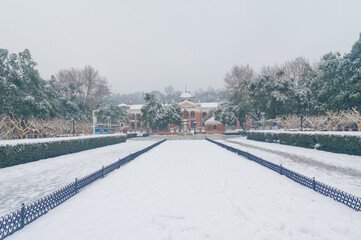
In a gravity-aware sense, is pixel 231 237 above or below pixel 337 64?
below

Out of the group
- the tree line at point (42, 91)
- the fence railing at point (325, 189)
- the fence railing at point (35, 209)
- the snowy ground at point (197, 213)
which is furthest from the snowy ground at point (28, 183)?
the tree line at point (42, 91)

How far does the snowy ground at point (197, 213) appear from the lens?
453 centimetres

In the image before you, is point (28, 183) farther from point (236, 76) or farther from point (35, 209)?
point (236, 76)

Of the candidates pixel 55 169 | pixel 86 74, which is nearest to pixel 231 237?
pixel 55 169

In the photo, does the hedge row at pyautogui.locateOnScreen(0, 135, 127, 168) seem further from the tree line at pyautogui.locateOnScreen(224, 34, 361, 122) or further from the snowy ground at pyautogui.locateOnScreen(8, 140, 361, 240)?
the tree line at pyautogui.locateOnScreen(224, 34, 361, 122)

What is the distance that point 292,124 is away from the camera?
1297 inches

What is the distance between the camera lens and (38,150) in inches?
588

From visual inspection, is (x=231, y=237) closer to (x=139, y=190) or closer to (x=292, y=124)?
(x=139, y=190)

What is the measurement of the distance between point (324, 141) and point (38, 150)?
2353cm

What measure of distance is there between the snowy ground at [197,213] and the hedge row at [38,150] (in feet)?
26.9

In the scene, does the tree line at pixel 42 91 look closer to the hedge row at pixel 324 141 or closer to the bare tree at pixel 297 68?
the hedge row at pixel 324 141

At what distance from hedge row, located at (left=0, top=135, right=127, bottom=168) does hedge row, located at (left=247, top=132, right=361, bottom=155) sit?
23209 millimetres

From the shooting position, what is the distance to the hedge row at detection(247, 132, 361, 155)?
47.9ft

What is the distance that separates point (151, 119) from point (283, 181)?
159ft
